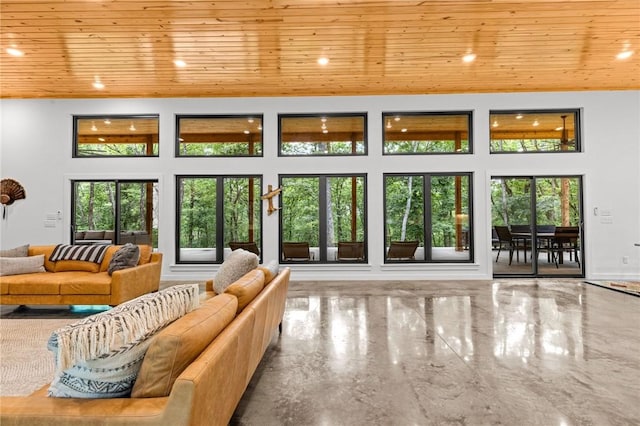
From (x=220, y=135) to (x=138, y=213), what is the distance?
230cm

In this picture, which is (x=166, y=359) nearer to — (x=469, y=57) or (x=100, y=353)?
(x=100, y=353)

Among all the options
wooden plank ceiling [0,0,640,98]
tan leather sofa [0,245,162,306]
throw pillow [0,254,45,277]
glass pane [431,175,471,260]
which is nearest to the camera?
wooden plank ceiling [0,0,640,98]

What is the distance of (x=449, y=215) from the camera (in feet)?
21.6

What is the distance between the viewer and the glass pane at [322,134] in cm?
666

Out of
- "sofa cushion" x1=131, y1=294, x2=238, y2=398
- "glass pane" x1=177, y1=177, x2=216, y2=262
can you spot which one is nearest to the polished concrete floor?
"sofa cushion" x1=131, y1=294, x2=238, y2=398

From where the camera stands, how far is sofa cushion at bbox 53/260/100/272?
14.9 ft

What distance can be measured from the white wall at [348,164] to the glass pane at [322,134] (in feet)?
0.61

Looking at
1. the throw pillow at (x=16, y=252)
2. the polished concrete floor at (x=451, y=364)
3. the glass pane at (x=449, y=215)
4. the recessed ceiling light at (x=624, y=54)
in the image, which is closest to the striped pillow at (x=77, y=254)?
the throw pillow at (x=16, y=252)

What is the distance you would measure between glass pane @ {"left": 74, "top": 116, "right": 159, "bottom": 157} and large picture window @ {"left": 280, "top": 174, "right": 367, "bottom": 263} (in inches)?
115

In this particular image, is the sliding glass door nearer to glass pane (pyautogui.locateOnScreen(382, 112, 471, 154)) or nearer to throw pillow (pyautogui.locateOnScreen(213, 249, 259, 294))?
glass pane (pyautogui.locateOnScreen(382, 112, 471, 154))

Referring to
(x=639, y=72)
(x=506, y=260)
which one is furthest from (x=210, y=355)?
(x=639, y=72)

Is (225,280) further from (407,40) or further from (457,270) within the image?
(457,270)

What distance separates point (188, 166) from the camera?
21.6 ft

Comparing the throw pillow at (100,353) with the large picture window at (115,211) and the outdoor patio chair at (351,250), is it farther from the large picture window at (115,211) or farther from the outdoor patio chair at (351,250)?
the large picture window at (115,211)
